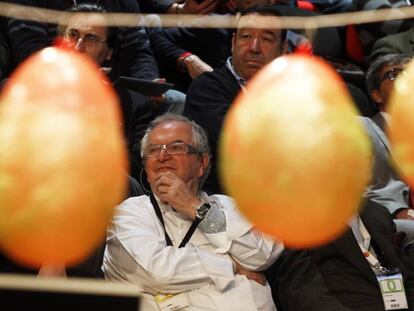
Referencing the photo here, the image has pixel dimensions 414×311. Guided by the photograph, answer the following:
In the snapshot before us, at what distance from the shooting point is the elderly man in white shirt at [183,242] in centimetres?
279

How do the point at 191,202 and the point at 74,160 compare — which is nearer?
the point at 74,160

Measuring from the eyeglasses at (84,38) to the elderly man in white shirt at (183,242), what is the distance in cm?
62

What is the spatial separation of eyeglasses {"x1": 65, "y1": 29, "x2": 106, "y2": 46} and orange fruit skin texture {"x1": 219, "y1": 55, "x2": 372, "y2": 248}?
2.82 ft

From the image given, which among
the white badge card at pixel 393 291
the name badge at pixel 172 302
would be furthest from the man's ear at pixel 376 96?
the name badge at pixel 172 302

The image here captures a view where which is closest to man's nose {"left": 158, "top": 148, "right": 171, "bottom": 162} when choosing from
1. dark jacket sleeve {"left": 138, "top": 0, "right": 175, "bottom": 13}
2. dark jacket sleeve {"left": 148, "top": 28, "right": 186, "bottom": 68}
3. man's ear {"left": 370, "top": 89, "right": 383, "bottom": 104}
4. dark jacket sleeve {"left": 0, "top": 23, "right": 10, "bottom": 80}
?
dark jacket sleeve {"left": 0, "top": 23, "right": 10, "bottom": 80}

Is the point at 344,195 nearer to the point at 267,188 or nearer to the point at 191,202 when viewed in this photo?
the point at 267,188

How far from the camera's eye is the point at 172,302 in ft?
9.11

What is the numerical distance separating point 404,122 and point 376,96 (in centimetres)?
186

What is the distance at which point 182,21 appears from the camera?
6.56 feet

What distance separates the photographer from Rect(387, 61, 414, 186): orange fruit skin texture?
5.43ft

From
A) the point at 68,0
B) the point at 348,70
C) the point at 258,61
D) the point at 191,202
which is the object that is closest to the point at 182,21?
the point at 191,202

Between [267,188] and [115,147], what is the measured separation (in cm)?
26

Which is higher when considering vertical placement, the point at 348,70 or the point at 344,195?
the point at 344,195

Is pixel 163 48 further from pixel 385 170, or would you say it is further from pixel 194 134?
pixel 385 170
